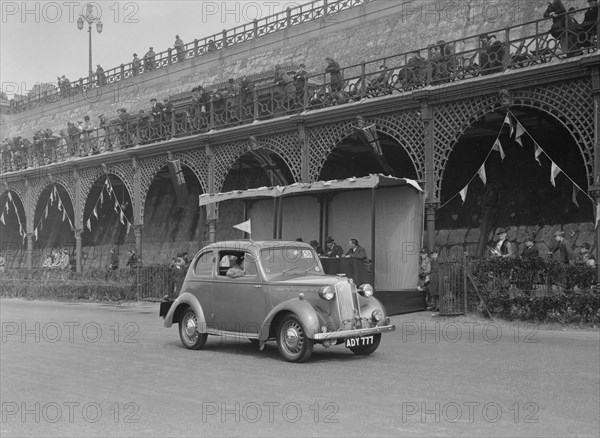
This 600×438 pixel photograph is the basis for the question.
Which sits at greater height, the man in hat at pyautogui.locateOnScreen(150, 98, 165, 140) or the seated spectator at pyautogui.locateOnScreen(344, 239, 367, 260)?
the man in hat at pyautogui.locateOnScreen(150, 98, 165, 140)

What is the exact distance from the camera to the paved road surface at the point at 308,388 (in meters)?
5.98

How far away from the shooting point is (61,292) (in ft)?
82.0

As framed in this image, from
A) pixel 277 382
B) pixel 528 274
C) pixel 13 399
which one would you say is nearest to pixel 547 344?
pixel 528 274

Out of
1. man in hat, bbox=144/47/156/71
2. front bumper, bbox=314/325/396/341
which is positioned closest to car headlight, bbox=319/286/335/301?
front bumper, bbox=314/325/396/341

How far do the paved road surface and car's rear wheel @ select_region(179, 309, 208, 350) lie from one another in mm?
267

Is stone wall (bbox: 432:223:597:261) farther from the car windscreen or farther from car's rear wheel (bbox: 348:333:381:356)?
car's rear wheel (bbox: 348:333:381:356)

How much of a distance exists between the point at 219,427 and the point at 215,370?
115 inches

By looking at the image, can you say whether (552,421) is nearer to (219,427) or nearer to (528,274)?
(219,427)

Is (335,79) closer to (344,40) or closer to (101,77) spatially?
(344,40)

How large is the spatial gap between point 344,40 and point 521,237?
1140 cm

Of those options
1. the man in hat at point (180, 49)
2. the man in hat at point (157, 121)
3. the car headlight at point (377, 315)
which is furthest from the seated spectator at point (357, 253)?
the man in hat at point (180, 49)

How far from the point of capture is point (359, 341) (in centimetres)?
953

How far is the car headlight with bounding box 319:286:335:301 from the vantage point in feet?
31.0

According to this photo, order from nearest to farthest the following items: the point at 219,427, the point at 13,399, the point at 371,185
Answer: the point at 219,427 → the point at 13,399 → the point at 371,185
